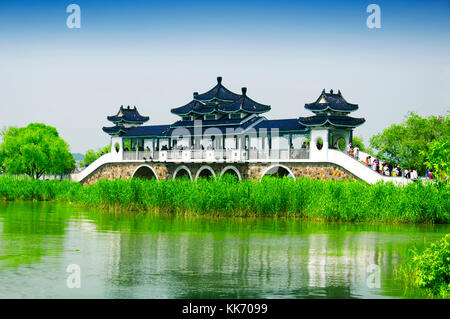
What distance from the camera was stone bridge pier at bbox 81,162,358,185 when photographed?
33.2 meters

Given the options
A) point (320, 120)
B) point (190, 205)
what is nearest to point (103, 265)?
point (190, 205)

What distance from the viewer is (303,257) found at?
52.5ft

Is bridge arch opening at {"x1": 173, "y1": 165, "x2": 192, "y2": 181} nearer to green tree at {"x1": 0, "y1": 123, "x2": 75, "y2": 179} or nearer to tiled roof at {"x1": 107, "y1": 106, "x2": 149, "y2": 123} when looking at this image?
tiled roof at {"x1": 107, "y1": 106, "x2": 149, "y2": 123}

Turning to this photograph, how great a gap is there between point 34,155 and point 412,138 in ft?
83.6

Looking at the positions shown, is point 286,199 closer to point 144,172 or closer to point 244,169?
point 244,169

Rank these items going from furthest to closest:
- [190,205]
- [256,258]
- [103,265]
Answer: [190,205]
[256,258]
[103,265]

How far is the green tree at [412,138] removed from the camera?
4203 cm

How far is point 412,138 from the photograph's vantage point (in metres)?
43.2

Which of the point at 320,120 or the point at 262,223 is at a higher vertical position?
the point at 320,120

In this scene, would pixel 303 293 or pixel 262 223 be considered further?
pixel 262 223

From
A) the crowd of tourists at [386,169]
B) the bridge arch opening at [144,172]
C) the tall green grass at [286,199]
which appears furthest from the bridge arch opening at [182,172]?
the crowd of tourists at [386,169]
